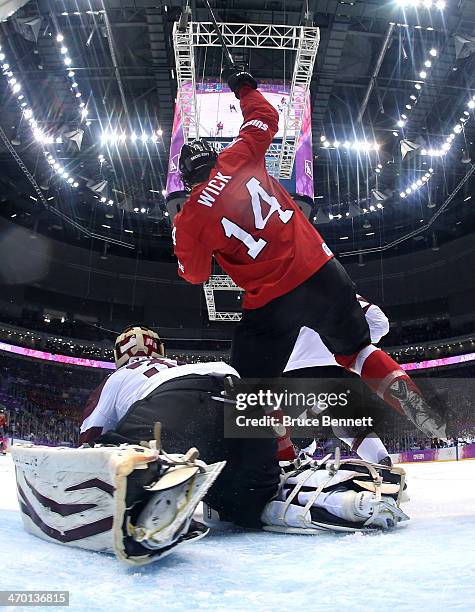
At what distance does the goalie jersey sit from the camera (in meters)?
1.80

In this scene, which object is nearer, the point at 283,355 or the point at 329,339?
the point at 283,355

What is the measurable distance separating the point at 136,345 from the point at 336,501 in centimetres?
101

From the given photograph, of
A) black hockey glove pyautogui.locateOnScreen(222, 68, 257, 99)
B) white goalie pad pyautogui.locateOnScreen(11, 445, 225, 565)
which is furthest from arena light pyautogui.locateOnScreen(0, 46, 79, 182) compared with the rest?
white goalie pad pyautogui.locateOnScreen(11, 445, 225, 565)

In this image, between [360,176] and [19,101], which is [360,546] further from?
[360,176]

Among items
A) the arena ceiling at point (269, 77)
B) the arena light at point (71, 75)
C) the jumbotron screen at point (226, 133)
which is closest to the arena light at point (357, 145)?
the arena ceiling at point (269, 77)

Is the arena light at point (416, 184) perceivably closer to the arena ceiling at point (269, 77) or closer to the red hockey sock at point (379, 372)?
the arena ceiling at point (269, 77)

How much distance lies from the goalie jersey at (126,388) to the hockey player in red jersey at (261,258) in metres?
0.21

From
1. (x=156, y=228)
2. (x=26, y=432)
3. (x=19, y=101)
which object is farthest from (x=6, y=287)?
(x=19, y=101)

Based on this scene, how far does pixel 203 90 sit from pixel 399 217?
11.6 meters

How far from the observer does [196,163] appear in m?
2.07

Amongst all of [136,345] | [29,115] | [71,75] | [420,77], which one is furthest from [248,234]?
[29,115]

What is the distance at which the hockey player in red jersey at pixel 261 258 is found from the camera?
1.97m

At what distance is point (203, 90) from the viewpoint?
8.47m

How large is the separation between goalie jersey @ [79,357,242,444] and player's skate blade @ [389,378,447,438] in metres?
0.76
